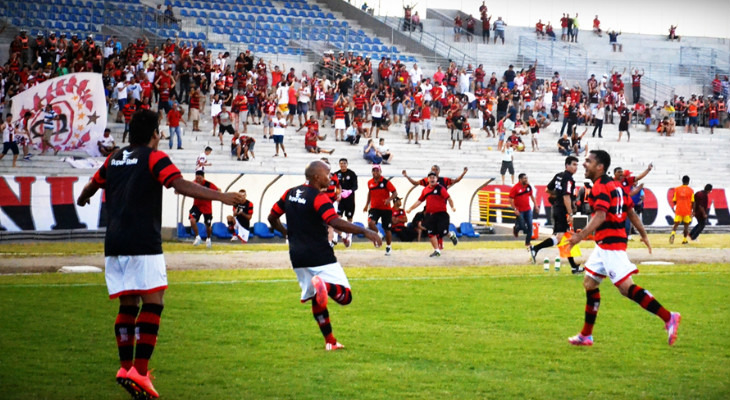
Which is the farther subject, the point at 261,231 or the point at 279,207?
the point at 261,231

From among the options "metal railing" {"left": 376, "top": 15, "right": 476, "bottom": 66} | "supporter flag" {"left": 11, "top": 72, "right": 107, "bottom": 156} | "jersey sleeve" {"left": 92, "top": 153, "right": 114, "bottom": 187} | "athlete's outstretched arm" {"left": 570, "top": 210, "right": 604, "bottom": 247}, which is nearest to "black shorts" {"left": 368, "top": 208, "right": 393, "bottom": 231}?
"supporter flag" {"left": 11, "top": 72, "right": 107, "bottom": 156}

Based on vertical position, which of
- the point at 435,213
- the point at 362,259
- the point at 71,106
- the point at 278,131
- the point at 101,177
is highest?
the point at 71,106

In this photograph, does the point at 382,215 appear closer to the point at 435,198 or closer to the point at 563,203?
the point at 435,198

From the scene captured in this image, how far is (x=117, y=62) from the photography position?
3712 centimetres

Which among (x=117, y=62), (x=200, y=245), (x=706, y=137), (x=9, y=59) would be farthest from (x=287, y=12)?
(x=200, y=245)

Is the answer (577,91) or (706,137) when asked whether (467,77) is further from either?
(706,137)

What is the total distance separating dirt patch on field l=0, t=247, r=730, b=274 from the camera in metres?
18.9

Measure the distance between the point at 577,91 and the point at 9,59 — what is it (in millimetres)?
25341

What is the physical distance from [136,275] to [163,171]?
0.86m

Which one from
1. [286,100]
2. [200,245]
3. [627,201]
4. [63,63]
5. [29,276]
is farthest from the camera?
[286,100]

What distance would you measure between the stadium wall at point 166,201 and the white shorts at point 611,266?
17.2 meters

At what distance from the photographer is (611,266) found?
34.3 ft

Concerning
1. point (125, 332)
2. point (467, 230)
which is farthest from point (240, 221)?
point (125, 332)

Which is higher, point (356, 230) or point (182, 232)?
point (356, 230)
